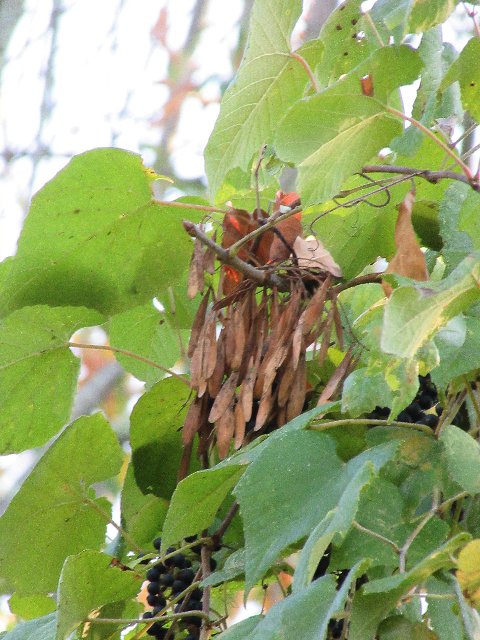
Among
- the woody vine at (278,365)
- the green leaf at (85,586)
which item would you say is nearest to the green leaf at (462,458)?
the woody vine at (278,365)

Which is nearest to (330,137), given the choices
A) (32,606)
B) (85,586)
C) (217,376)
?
(217,376)

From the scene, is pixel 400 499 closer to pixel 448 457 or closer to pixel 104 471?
pixel 448 457

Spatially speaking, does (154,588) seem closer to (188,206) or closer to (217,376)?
(217,376)

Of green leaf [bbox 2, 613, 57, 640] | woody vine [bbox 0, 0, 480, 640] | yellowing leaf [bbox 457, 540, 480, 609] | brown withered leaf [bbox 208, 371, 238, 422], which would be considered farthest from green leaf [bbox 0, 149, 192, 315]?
yellowing leaf [bbox 457, 540, 480, 609]

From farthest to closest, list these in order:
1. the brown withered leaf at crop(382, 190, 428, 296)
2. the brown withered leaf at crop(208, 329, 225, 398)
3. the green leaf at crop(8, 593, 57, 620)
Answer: the green leaf at crop(8, 593, 57, 620) → the brown withered leaf at crop(208, 329, 225, 398) → the brown withered leaf at crop(382, 190, 428, 296)

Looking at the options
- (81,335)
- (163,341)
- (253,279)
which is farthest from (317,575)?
(81,335)

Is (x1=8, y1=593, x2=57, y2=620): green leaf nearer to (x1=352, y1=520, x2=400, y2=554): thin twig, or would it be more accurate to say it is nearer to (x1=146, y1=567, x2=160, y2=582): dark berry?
(x1=146, y1=567, x2=160, y2=582): dark berry
